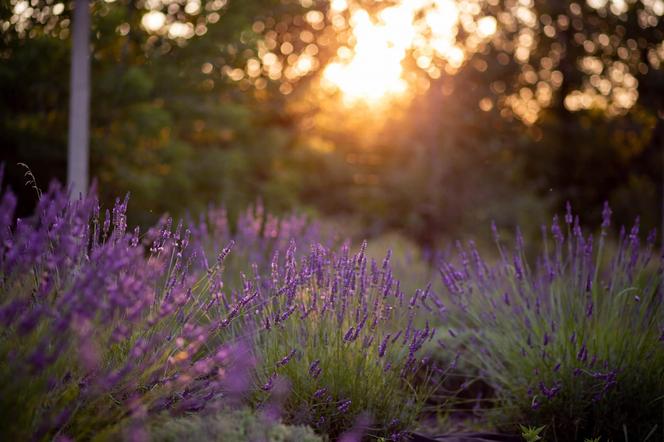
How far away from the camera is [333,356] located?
304cm

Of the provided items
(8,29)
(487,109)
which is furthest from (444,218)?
(8,29)

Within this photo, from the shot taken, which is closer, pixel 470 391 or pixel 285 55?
pixel 470 391

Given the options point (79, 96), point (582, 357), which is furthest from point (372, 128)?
point (582, 357)

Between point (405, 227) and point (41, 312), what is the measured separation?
15.1m

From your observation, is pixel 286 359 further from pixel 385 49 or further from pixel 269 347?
pixel 385 49

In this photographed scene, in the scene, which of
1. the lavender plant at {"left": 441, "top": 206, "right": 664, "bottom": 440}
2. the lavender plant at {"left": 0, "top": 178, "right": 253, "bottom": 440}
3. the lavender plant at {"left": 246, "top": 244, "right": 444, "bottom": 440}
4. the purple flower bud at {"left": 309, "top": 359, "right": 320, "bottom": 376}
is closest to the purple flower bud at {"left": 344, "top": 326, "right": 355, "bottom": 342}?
the lavender plant at {"left": 246, "top": 244, "right": 444, "bottom": 440}

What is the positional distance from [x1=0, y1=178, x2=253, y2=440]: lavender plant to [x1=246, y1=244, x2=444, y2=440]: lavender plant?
7.2 inches

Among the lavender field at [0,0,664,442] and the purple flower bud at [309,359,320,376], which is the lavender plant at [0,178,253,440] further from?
the purple flower bud at [309,359,320,376]

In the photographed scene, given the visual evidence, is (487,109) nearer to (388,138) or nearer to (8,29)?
(388,138)

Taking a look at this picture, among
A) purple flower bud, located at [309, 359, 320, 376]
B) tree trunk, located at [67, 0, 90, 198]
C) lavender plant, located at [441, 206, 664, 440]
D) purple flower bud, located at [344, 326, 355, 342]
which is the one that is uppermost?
tree trunk, located at [67, 0, 90, 198]

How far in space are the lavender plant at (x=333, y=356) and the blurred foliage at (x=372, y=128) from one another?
7383 millimetres

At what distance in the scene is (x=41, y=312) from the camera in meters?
2.05

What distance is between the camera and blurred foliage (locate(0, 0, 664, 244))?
10.8 metres

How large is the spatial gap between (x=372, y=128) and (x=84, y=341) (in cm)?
1781
